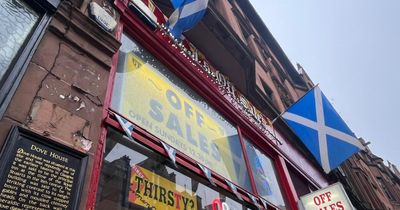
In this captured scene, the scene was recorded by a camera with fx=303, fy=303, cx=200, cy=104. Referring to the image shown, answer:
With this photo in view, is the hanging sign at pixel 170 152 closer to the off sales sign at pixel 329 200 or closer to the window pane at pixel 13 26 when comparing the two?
the window pane at pixel 13 26

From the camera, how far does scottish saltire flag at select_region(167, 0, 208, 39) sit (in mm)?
4898

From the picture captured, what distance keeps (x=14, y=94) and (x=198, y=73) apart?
3.78 m

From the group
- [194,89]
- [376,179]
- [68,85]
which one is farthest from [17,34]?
[376,179]

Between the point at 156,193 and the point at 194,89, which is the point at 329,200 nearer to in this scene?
the point at 194,89

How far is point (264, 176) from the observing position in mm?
6496

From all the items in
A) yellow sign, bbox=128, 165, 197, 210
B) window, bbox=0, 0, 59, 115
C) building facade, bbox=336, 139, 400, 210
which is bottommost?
yellow sign, bbox=128, 165, 197, 210

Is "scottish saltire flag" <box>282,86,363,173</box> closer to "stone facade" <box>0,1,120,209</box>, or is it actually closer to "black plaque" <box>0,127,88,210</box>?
"stone facade" <box>0,1,120,209</box>

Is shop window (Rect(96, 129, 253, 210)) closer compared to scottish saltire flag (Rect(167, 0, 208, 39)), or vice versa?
shop window (Rect(96, 129, 253, 210))

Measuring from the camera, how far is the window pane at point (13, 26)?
2578 millimetres

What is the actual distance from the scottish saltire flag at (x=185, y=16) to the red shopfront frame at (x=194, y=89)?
38 cm

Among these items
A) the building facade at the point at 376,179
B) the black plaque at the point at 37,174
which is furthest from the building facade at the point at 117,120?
the building facade at the point at 376,179

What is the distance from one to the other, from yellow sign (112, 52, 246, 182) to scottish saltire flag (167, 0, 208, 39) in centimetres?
70

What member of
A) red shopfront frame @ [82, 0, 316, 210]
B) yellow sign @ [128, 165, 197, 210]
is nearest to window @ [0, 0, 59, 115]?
red shopfront frame @ [82, 0, 316, 210]

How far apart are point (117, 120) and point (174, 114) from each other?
1460mm
